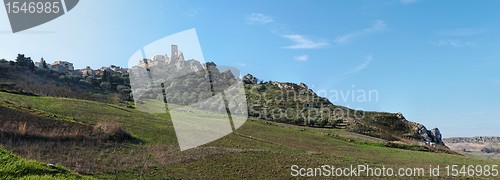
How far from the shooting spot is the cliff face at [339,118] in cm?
9275

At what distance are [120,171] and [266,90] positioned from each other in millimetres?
155060

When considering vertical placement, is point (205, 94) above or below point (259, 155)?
above

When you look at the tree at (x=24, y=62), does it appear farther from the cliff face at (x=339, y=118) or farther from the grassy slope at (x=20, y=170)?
the grassy slope at (x=20, y=170)

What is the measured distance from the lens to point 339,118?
10462 cm

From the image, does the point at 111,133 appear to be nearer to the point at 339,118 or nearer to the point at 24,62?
the point at 339,118

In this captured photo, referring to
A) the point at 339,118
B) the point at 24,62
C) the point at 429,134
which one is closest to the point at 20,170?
the point at 339,118

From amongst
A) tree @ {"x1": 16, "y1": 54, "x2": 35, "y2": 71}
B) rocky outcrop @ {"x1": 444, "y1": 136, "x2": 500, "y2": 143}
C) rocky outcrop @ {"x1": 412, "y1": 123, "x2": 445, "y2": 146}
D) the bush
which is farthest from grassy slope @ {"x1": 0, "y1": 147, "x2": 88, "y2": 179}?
rocky outcrop @ {"x1": 444, "y1": 136, "x2": 500, "y2": 143}

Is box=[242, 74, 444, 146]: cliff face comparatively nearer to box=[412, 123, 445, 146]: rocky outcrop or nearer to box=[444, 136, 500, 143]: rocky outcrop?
box=[412, 123, 445, 146]: rocky outcrop

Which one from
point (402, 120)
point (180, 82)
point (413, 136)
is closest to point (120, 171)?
point (413, 136)

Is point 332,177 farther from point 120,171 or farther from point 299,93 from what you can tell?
point 299,93

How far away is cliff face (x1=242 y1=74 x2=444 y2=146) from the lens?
304ft

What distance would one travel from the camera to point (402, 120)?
4360 inches

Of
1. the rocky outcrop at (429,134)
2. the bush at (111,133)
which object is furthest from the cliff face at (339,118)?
the bush at (111,133)

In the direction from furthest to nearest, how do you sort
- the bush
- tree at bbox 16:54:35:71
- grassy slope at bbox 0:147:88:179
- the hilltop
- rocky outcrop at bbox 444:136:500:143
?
1. rocky outcrop at bbox 444:136:500:143
2. tree at bbox 16:54:35:71
3. the hilltop
4. the bush
5. grassy slope at bbox 0:147:88:179
